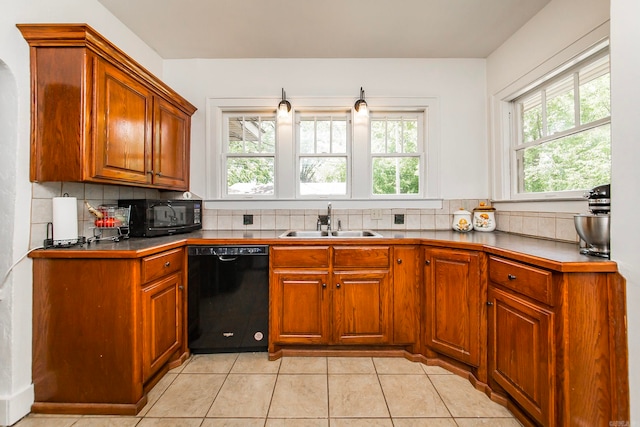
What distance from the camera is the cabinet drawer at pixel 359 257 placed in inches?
77.6

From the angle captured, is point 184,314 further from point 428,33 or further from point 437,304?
point 428,33

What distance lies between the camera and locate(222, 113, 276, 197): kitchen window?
8.88 feet

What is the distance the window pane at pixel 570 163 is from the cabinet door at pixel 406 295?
113 cm

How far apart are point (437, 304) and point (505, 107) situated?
1910 millimetres

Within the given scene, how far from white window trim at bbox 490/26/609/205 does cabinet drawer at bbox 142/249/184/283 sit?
8.72 ft

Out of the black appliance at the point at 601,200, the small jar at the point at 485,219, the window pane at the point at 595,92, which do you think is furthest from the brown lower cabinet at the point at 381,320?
the window pane at the point at 595,92

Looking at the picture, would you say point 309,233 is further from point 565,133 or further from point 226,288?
point 565,133

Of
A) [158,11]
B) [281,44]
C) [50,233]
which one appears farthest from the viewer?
[281,44]

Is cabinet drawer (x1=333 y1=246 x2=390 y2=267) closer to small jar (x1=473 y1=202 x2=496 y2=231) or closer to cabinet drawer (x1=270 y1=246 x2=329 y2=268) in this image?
cabinet drawer (x1=270 y1=246 x2=329 y2=268)

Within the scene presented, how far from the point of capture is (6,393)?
142 centimetres

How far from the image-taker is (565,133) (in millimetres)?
1843

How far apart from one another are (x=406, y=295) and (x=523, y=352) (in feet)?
2.40

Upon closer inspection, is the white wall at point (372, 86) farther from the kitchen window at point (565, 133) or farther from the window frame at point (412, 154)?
the kitchen window at point (565, 133)

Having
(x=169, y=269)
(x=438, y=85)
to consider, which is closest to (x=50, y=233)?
(x=169, y=269)
